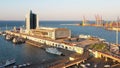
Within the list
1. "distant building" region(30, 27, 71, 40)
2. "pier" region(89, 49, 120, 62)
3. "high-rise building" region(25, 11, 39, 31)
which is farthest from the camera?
"high-rise building" region(25, 11, 39, 31)

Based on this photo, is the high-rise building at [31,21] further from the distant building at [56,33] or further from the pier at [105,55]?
the pier at [105,55]

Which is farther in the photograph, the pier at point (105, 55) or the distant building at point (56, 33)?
the distant building at point (56, 33)

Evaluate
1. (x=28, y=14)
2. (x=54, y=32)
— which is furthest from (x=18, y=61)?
(x=28, y=14)

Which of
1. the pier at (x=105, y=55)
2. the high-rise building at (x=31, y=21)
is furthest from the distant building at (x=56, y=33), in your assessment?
the pier at (x=105, y=55)

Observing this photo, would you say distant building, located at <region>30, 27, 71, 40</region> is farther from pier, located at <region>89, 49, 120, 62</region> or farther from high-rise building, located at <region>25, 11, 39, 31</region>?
pier, located at <region>89, 49, 120, 62</region>

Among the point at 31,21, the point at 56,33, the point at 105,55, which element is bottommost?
the point at 105,55

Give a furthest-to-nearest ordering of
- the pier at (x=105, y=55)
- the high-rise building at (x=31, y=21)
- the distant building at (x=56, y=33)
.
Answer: the high-rise building at (x=31, y=21)
the distant building at (x=56, y=33)
the pier at (x=105, y=55)

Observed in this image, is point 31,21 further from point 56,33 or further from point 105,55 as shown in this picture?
point 105,55

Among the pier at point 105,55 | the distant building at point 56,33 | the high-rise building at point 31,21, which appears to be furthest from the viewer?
the high-rise building at point 31,21

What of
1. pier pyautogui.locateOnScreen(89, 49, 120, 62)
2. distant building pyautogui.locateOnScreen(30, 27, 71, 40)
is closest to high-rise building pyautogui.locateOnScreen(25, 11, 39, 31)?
distant building pyautogui.locateOnScreen(30, 27, 71, 40)

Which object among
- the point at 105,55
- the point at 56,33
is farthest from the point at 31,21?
the point at 105,55

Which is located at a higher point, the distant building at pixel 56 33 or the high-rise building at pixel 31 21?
the high-rise building at pixel 31 21

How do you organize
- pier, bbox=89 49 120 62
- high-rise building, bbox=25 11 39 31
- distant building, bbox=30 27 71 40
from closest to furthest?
1. pier, bbox=89 49 120 62
2. distant building, bbox=30 27 71 40
3. high-rise building, bbox=25 11 39 31
